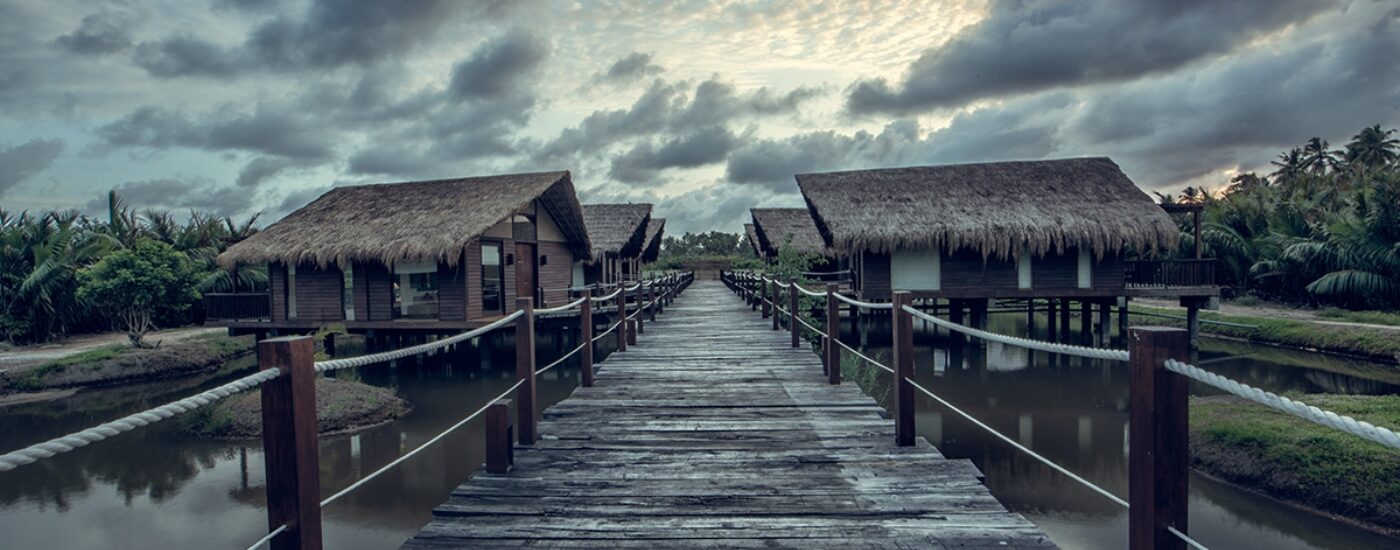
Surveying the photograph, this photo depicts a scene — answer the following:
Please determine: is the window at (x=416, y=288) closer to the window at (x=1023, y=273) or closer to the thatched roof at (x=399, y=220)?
the thatched roof at (x=399, y=220)

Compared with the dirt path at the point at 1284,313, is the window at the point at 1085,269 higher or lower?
higher

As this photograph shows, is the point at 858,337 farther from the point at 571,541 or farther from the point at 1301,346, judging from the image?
the point at 571,541

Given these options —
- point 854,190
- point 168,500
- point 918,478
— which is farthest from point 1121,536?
point 854,190

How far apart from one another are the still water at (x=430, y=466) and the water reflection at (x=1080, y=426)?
0.03m

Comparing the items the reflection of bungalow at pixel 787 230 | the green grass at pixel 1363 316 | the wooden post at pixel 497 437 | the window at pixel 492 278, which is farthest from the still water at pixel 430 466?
the reflection of bungalow at pixel 787 230

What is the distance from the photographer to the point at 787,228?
26.3 m

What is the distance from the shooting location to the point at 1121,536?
6.45m

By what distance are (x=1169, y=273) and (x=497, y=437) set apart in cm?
1745

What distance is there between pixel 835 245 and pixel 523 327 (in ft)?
42.1

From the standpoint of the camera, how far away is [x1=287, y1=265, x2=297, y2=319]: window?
49.8 feet

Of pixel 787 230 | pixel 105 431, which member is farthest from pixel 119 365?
pixel 787 230

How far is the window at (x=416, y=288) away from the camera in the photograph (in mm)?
14258

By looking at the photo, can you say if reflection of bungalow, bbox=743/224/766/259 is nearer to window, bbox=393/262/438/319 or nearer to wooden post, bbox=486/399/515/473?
window, bbox=393/262/438/319

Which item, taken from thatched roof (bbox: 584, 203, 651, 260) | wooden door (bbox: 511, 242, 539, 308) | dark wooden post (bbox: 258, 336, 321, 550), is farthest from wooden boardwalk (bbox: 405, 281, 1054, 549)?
thatched roof (bbox: 584, 203, 651, 260)
